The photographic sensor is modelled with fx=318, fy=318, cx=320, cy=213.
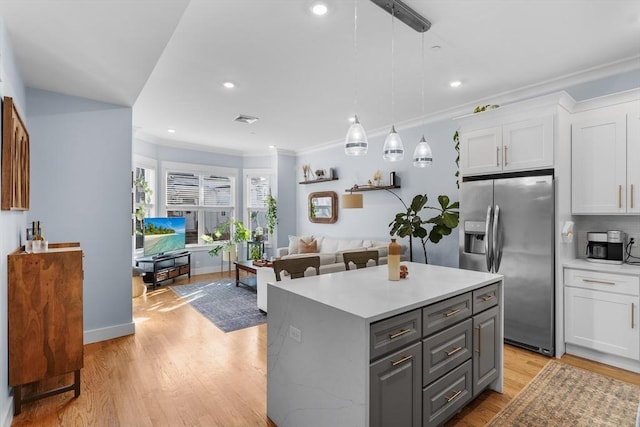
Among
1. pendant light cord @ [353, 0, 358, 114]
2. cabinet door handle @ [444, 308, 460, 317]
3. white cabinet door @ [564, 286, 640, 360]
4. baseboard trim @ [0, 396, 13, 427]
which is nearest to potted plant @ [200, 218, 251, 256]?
pendant light cord @ [353, 0, 358, 114]

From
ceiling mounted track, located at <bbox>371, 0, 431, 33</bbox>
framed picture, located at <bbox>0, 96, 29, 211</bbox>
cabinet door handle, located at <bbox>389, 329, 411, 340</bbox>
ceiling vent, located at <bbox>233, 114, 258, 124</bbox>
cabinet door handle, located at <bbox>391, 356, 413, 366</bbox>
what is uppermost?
ceiling vent, located at <bbox>233, 114, 258, 124</bbox>

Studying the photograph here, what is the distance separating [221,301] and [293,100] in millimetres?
3225

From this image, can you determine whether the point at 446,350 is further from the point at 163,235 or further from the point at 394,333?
the point at 163,235

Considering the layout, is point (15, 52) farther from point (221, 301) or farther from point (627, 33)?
point (627, 33)

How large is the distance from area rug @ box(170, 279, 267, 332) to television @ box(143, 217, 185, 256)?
81cm

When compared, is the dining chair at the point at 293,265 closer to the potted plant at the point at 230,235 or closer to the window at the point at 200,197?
the potted plant at the point at 230,235

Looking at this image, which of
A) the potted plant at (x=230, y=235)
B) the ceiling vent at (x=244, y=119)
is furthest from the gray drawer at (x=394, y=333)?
the potted plant at (x=230, y=235)

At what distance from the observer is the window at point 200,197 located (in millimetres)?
6856

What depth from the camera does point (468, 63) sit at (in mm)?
3145

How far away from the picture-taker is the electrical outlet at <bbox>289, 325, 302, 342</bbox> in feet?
6.21

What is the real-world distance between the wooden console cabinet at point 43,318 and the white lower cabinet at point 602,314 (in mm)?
4428

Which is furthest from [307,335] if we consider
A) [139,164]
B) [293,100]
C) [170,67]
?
[139,164]

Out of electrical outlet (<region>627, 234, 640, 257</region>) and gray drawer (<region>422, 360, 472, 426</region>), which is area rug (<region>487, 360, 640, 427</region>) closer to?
gray drawer (<region>422, 360, 472, 426</region>)

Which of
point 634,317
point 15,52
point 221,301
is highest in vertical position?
point 15,52
